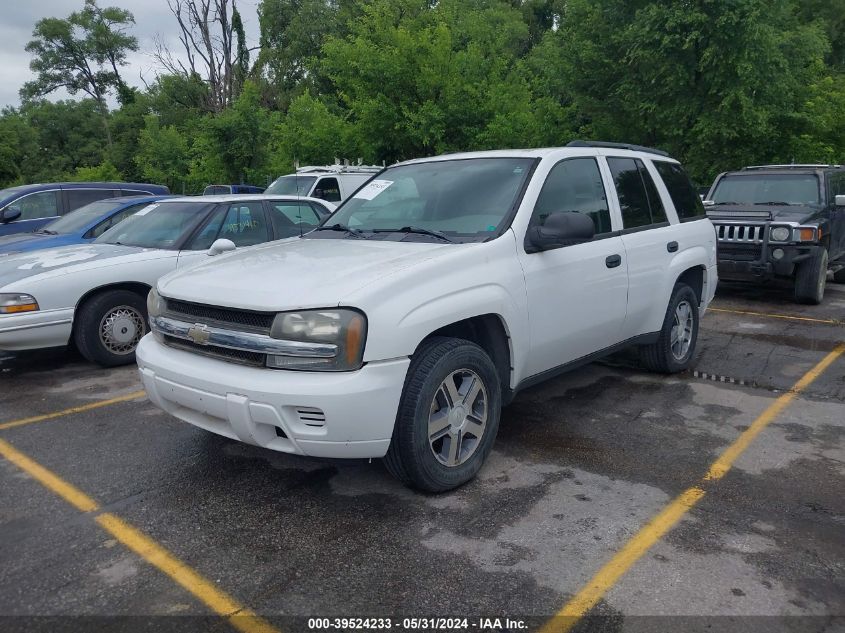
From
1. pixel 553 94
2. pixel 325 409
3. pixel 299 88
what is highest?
pixel 299 88

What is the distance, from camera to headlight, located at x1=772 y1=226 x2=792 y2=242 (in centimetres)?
878

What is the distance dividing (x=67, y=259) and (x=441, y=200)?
4022mm

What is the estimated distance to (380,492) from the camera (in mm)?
3709

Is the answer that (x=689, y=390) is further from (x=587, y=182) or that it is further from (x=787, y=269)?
(x=787, y=269)

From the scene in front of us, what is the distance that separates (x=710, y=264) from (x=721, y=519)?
317cm

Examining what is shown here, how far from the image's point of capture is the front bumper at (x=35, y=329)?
5797 mm

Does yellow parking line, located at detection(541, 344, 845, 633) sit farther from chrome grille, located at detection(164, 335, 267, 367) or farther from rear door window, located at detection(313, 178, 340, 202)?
rear door window, located at detection(313, 178, 340, 202)

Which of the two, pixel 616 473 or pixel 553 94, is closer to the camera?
pixel 616 473

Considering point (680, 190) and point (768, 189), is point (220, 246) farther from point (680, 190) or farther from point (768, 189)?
point (768, 189)

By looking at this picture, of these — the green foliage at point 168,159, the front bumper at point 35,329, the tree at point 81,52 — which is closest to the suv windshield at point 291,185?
the front bumper at point 35,329

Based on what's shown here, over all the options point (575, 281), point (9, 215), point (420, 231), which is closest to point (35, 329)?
point (420, 231)

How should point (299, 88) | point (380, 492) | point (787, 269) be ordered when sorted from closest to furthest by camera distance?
point (380, 492)
point (787, 269)
point (299, 88)

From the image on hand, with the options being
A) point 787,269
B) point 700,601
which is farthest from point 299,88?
point 700,601

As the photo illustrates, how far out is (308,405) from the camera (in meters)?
3.10
